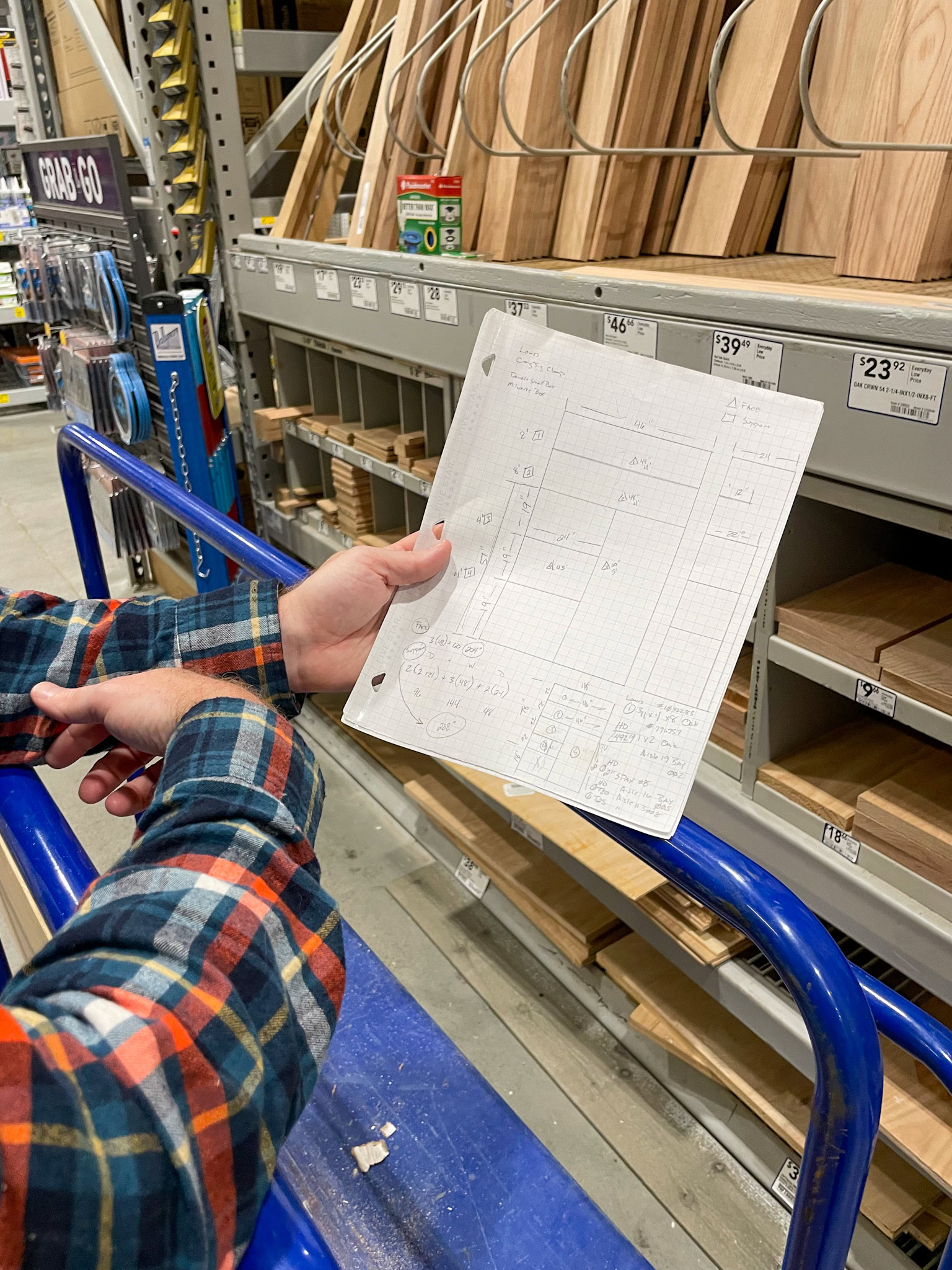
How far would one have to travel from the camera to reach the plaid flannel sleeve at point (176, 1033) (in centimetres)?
43

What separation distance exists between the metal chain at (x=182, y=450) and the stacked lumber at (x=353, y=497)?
450 millimetres

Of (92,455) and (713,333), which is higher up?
(713,333)

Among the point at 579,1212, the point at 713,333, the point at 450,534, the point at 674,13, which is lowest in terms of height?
the point at 579,1212

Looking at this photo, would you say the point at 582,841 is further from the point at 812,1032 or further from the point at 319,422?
the point at 319,422

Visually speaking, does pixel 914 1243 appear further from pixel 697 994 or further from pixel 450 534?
pixel 450 534

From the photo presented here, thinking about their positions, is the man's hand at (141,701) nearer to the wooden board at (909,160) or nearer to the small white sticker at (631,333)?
the small white sticker at (631,333)

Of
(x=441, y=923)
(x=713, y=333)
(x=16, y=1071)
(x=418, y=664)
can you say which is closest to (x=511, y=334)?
(x=418, y=664)

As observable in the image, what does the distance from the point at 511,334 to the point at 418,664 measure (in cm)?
32

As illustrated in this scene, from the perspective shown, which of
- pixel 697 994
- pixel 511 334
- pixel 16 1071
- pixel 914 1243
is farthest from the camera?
pixel 697 994

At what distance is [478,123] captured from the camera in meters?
1.91

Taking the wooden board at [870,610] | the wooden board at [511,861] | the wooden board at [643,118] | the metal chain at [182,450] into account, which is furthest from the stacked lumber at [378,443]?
the wooden board at [870,610]

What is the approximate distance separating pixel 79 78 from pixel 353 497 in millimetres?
2460

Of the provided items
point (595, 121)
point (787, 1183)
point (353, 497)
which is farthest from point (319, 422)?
point (787, 1183)

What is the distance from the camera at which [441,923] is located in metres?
2.21
